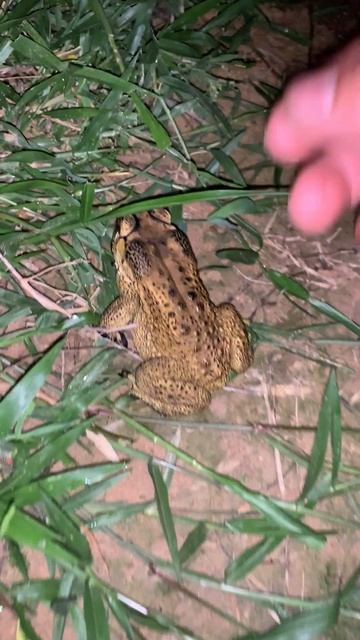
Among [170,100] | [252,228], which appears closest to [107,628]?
[252,228]

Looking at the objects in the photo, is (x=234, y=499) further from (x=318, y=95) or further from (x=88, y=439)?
(x=318, y=95)

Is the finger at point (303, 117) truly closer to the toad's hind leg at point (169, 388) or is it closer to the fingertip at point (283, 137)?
the fingertip at point (283, 137)

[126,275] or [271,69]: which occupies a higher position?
[271,69]

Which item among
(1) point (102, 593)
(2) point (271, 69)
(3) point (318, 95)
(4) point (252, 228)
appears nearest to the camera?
(3) point (318, 95)

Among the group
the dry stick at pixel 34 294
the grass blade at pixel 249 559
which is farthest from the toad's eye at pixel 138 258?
the grass blade at pixel 249 559

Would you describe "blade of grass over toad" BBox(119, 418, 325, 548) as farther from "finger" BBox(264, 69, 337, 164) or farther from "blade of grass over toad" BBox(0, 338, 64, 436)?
"finger" BBox(264, 69, 337, 164)
